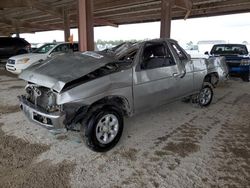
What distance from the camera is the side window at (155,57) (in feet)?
12.9

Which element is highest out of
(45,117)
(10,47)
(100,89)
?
(10,47)

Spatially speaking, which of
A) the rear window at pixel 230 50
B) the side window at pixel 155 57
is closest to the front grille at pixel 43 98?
the side window at pixel 155 57

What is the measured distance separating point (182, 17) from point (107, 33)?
11196mm

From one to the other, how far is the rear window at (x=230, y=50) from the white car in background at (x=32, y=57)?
733cm

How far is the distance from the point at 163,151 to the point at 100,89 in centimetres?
137

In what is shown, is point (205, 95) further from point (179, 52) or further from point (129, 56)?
point (129, 56)

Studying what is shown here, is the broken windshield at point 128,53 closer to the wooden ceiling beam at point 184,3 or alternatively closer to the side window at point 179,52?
the side window at point 179,52

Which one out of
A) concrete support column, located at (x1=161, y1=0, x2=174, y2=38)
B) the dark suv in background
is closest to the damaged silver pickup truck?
concrete support column, located at (x1=161, y1=0, x2=174, y2=38)

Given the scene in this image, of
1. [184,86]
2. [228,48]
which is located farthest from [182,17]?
[184,86]

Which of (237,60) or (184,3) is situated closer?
(237,60)

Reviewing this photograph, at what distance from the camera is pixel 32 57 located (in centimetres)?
955

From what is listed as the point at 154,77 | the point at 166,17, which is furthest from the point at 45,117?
the point at 166,17

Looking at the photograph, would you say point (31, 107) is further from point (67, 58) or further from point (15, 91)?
point (15, 91)

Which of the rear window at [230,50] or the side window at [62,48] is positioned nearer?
the rear window at [230,50]
